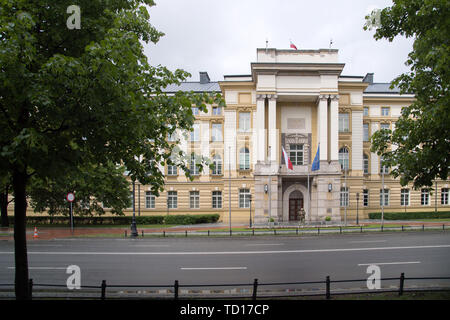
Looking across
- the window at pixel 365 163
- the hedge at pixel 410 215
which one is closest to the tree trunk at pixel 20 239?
the hedge at pixel 410 215

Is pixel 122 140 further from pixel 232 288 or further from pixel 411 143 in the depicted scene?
pixel 411 143

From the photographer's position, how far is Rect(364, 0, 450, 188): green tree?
8.81 meters

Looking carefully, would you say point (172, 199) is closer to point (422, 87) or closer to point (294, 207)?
point (294, 207)

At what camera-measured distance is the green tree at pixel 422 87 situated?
8.81 meters

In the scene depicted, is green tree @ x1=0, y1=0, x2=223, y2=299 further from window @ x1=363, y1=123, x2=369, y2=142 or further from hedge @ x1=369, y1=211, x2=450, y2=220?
window @ x1=363, y1=123, x2=369, y2=142

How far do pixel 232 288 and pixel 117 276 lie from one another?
482 cm

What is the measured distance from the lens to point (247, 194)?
4009cm

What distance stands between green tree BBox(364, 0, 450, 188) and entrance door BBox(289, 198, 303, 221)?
28193mm

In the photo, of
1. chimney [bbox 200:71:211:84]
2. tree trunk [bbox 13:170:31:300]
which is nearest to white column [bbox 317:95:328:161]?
chimney [bbox 200:71:211:84]

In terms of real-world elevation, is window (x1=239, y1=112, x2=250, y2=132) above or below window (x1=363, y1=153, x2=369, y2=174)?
above

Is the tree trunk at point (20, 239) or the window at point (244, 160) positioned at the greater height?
the window at point (244, 160)

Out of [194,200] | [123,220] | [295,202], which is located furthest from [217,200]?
[123,220]

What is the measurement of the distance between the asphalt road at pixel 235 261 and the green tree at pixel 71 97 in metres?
5.38

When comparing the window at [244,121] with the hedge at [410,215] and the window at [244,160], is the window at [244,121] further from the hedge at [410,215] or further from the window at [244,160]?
→ the hedge at [410,215]
